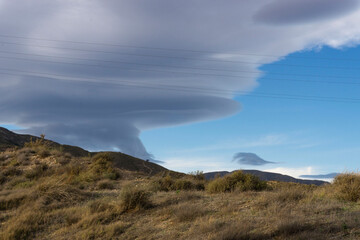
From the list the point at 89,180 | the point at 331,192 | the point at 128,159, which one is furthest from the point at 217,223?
the point at 128,159

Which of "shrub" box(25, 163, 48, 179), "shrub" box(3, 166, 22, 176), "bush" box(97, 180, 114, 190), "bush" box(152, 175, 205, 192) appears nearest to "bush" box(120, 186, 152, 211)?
"bush" box(152, 175, 205, 192)

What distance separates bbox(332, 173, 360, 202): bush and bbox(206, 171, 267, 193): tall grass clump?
161 inches

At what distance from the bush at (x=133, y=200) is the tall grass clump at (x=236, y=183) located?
4413 millimetres

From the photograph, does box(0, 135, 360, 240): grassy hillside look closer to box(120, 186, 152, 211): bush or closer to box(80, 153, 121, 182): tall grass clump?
box(120, 186, 152, 211): bush

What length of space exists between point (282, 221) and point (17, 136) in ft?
258

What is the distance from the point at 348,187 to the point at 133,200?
315 inches

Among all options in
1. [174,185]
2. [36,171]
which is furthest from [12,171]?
[174,185]

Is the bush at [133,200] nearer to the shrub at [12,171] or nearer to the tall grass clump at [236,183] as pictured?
the tall grass clump at [236,183]

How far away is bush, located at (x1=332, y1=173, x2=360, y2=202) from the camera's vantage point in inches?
522

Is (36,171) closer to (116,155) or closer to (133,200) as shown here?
(133,200)

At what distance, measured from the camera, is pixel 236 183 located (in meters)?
17.8

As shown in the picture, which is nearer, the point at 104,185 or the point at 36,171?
the point at 104,185

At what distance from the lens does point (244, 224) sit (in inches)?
386

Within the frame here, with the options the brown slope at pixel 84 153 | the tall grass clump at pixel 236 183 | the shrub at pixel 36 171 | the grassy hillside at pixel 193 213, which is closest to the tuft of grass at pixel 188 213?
the grassy hillside at pixel 193 213
